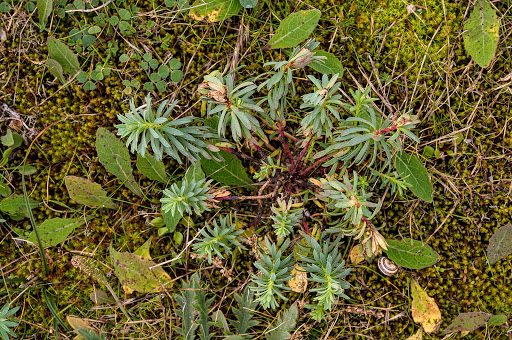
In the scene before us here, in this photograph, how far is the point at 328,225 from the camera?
3.43 metres

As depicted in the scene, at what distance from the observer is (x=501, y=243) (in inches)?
134

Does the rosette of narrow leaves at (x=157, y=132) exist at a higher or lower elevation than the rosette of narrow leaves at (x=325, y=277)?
higher

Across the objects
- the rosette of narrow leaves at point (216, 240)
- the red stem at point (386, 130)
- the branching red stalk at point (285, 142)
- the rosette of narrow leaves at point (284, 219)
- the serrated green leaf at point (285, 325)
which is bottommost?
the serrated green leaf at point (285, 325)

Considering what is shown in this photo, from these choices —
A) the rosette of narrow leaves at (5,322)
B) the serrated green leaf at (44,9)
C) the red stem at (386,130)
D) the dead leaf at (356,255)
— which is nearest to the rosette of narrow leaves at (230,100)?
the red stem at (386,130)

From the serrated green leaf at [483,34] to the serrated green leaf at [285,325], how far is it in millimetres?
2733

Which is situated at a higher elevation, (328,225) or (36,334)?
(328,225)

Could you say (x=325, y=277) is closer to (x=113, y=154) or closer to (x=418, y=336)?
(x=418, y=336)

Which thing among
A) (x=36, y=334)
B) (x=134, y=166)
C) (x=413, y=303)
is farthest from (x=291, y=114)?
(x=36, y=334)

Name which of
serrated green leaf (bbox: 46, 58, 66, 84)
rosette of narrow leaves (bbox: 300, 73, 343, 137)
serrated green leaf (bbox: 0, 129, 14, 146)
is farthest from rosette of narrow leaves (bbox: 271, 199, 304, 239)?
serrated green leaf (bbox: 0, 129, 14, 146)

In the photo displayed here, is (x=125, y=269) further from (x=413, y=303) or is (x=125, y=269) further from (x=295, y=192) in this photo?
(x=413, y=303)

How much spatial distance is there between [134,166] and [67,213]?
2.48 feet

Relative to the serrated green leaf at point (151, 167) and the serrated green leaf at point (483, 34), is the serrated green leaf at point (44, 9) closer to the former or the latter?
the serrated green leaf at point (151, 167)

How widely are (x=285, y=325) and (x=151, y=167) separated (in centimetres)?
180

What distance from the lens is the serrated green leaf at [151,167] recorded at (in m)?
3.33
